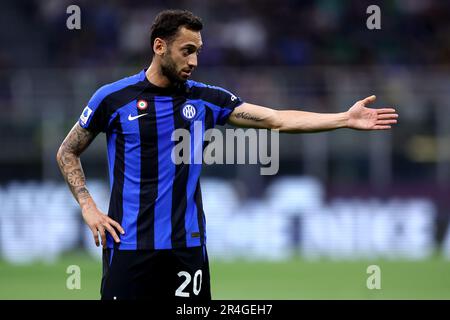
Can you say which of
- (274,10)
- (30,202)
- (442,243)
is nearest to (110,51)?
(274,10)

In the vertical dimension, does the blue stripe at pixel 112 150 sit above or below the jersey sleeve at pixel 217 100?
below

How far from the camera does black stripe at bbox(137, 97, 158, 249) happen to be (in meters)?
5.66

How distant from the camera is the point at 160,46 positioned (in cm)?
582

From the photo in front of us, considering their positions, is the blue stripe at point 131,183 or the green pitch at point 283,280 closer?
the blue stripe at point 131,183

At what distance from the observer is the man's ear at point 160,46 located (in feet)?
19.0

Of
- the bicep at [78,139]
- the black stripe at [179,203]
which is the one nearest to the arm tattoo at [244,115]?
Result: the black stripe at [179,203]

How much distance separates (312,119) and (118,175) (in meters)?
1.20

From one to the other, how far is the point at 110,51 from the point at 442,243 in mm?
6936

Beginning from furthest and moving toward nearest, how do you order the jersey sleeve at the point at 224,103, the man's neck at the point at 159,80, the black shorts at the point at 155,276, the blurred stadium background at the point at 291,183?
the blurred stadium background at the point at 291,183, the jersey sleeve at the point at 224,103, the man's neck at the point at 159,80, the black shorts at the point at 155,276

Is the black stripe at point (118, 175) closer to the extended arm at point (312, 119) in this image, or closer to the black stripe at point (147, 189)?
the black stripe at point (147, 189)

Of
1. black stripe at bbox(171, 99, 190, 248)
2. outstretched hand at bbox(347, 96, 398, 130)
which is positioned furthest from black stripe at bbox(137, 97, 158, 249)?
outstretched hand at bbox(347, 96, 398, 130)

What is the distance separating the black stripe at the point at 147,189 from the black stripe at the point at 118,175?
0.38 feet

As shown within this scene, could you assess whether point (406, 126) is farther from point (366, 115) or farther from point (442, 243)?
point (366, 115)

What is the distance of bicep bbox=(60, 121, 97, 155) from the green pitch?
4.34 metres
